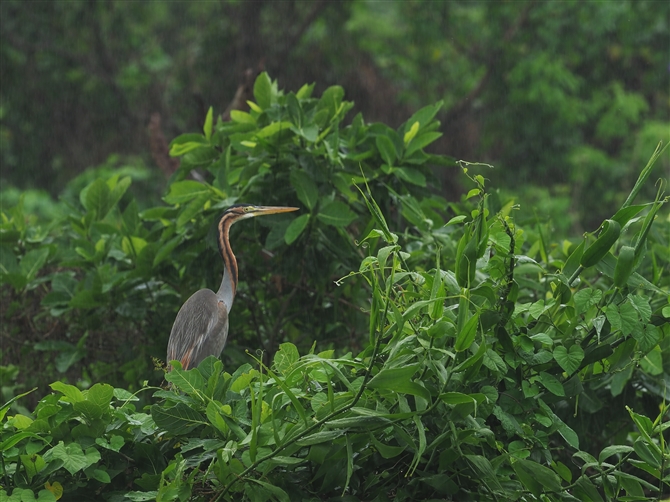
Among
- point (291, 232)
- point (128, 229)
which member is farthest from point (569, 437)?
point (128, 229)

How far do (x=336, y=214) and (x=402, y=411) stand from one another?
1.36 metres

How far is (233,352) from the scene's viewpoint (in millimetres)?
3170

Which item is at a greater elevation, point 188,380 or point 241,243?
point 188,380

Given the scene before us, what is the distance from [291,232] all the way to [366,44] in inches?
382

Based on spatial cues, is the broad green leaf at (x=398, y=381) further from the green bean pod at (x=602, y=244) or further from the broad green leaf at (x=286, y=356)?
the green bean pod at (x=602, y=244)

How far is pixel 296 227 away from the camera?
9.52ft

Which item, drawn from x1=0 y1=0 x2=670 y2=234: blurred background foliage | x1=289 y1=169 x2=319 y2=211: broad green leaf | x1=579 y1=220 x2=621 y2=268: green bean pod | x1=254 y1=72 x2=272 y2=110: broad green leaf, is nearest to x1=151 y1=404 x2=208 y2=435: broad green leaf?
x1=579 y1=220 x2=621 y2=268: green bean pod

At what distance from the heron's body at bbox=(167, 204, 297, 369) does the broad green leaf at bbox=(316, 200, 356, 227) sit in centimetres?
13

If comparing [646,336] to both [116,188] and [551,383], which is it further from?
[116,188]

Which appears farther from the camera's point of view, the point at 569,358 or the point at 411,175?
the point at 411,175

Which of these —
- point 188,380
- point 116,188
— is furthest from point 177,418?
point 116,188

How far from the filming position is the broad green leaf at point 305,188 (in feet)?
9.67

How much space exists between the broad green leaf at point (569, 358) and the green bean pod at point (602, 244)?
0.18m

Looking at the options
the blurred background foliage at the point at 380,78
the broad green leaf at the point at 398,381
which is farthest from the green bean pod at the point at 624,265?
the blurred background foliage at the point at 380,78
